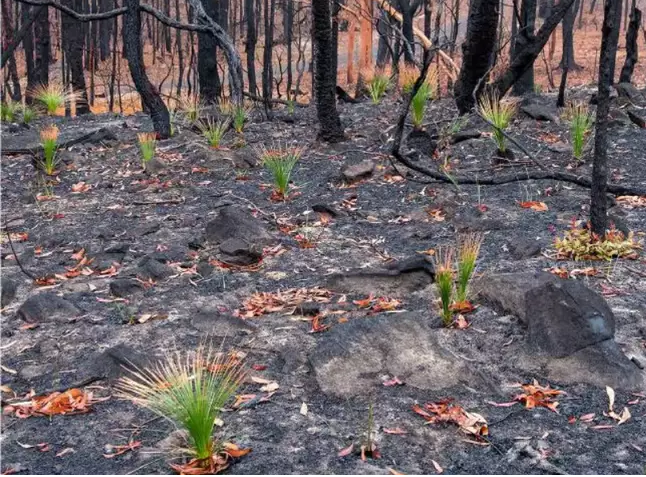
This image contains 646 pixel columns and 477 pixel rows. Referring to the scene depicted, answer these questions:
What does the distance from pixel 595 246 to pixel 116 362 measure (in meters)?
2.39

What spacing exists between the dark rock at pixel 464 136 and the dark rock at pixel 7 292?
4258 mm

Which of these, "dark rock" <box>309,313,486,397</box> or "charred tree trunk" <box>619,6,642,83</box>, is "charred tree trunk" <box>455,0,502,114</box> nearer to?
"charred tree trunk" <box>619,6,642,83</box>

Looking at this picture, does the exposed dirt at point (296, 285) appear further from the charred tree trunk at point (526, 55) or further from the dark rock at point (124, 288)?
the charred tree trunk at point (526, 55)

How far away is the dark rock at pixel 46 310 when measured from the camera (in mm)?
3529

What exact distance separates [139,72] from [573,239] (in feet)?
16.9

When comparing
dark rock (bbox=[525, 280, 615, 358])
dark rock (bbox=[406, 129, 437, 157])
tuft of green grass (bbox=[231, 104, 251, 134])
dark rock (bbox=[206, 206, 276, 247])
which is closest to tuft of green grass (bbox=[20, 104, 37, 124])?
tuft of green grass (bbox=[231, 104, 251, 134])

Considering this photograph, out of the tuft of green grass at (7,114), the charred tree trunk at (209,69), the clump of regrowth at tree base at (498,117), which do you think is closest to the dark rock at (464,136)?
the clump of regrowth at tree base at (498,117)

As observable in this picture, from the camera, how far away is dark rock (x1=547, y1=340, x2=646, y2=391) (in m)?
2.72

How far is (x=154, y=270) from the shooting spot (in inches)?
161

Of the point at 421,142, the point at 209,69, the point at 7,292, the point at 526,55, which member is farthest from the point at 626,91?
the point at 7,292

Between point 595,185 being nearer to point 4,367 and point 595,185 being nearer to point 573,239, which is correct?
point 573,239

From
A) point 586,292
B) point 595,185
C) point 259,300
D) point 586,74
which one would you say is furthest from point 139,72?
point 586,74

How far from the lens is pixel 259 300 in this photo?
366 centimetres

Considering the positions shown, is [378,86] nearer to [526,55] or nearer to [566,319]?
[526,55]
